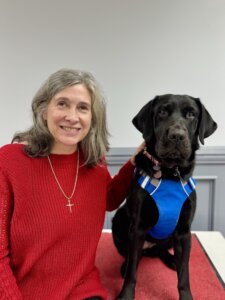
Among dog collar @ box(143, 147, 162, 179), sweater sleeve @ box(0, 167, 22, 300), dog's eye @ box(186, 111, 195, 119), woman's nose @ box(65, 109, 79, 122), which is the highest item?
woman's nose @ box(65, 109, 79, 122)

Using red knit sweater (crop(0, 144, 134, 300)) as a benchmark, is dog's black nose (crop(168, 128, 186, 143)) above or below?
above

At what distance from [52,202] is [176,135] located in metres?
0.49

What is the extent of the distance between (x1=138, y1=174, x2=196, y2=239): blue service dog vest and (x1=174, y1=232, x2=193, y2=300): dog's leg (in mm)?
65

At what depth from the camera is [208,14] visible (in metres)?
1.61

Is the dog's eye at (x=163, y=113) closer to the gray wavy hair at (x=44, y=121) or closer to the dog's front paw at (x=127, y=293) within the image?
the gray wavy hair at (x=44, y=121)

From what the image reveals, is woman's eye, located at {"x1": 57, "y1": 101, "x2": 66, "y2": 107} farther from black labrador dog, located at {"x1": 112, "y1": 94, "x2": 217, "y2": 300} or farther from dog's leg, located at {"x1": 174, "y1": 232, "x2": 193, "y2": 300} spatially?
dog's leg, located at {"x1": 174, "y1": 232, "x2": 193, "y2": 300}

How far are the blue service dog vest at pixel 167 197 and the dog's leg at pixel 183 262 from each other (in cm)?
7

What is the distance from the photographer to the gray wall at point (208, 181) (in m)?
1.73

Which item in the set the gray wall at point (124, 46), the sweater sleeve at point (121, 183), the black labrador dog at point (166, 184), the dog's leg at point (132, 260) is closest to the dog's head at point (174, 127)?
the black labrador dog at point (166, 184)

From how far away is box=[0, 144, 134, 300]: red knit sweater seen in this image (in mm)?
903

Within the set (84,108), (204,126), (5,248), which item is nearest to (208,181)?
(204,126)

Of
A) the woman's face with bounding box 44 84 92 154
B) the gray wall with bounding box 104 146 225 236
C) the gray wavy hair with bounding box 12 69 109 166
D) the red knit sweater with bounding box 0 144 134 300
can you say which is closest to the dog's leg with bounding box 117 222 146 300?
the red knit sweater with bounding box 0 144 134 300

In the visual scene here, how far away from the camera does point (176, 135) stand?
953 mm

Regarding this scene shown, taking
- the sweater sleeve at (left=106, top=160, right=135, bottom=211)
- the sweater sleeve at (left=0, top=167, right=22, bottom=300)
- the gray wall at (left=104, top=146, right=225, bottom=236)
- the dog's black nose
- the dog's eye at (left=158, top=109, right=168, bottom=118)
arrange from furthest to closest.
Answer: the gray wall at (left=104, top=146, right=225, bottom=236) < the sweater sleeve at (left=106, top=160, right=135, bottom=211) < the dog's eye at (left=158, top=109, right=168, bottom=118) < the dog's black nose < the sweater sleeve at (left=0, top=167, right=22, bottom=300)
